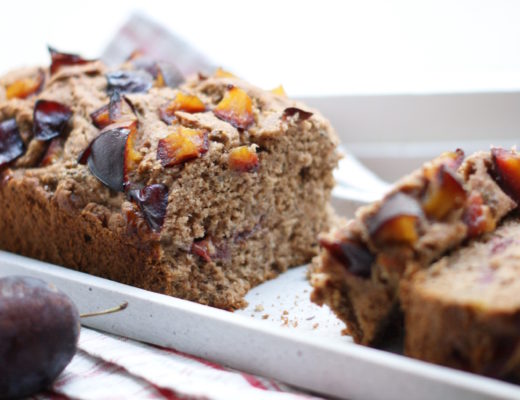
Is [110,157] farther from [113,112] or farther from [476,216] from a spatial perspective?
[476,216]

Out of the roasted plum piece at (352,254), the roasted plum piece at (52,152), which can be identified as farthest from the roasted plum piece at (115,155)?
the roasted plum piece at (352,254)

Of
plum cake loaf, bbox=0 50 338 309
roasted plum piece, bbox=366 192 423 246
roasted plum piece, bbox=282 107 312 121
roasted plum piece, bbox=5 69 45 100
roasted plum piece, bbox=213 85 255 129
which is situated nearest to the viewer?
roasted plum piece, bbox=366 192 423 246

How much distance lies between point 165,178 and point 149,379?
1.01 metres

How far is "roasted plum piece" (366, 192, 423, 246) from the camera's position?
2.67 meters

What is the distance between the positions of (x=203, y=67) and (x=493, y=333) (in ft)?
13.8

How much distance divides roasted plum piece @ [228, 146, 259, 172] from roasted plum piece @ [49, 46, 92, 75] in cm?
155

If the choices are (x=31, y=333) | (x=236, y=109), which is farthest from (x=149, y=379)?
(x=236, y=109)

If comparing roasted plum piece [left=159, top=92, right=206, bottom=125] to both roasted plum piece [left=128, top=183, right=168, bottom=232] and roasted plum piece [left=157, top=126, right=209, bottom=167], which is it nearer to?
roasted plum piece [left=157, top=126, right=209, bottom=167]

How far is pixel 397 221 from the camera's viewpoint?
2.67 metres

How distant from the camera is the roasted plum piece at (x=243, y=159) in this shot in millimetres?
3691

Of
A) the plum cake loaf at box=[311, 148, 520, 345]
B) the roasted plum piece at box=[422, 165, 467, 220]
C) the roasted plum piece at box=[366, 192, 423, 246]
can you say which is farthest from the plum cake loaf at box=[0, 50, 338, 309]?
the roasted plum piece at box=[422, 165, 467, 220]

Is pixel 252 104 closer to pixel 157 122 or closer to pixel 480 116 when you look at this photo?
pixel 157 122

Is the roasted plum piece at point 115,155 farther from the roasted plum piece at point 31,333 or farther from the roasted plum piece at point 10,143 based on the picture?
the roasted plum piece at point 31,333

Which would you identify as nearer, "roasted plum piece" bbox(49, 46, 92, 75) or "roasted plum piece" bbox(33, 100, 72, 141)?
"roasted plum piece" bbox(33, 100, 72, 141)
